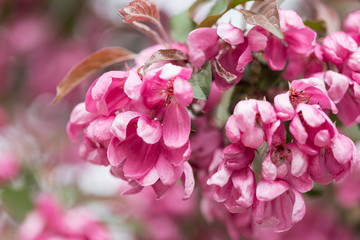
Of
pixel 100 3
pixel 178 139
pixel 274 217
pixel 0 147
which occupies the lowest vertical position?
pixel 0 147

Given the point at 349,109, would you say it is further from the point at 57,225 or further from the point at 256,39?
the point at 57,225

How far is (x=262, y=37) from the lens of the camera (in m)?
0.57

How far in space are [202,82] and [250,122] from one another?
10cm

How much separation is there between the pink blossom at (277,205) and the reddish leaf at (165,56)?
0.62ft

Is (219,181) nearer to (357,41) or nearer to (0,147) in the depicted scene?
(357,41)

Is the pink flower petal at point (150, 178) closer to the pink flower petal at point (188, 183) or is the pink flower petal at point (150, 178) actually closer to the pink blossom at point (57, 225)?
the pink flower petal at point (188, 183)

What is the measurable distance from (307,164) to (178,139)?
14 cm

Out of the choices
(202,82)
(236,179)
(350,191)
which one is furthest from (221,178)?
(350,191)

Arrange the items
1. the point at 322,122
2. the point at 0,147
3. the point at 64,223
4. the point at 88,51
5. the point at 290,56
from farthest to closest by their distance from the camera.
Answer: the point at 88,51 < the point at 0,147 < the point at 64,223 < the point at 290,56 < the point at 322,122

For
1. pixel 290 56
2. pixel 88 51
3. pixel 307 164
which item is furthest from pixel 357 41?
pixel 88 51

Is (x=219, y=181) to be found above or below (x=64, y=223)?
above

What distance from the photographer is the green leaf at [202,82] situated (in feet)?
1.87

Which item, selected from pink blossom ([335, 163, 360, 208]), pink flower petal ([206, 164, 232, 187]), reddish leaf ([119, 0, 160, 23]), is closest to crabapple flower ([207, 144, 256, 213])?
pink flower petal ([206, 164, 232, 187])

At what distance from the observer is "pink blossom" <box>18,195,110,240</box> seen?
98 cm
